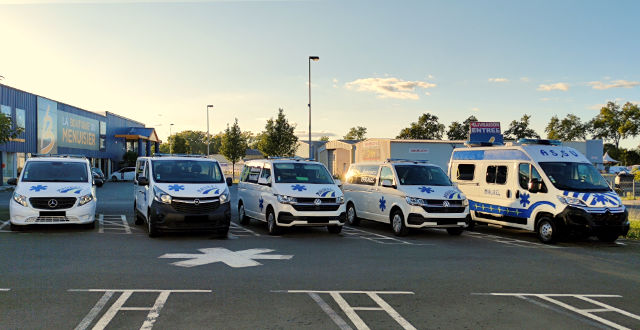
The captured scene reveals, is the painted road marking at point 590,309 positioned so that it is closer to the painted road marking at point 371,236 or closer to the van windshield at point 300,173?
the painted road marking at point 371,236

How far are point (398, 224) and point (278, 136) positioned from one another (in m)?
38.0

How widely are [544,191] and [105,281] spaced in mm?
10046

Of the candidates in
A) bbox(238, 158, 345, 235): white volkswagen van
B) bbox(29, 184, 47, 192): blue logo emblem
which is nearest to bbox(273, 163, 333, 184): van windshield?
bbox(238, 158, 345, 235): white volkswagen van

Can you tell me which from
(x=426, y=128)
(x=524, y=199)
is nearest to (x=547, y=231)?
(x=524, y=199)

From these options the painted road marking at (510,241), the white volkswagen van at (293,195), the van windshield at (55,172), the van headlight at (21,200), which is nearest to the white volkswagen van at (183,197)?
the white volkswagen van at (293,195)

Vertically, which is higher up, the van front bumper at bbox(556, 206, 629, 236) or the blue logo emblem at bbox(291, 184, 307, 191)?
the blue logo emblem at bbox(291, 184, 307, 191)

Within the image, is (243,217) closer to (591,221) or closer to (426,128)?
(591,221)

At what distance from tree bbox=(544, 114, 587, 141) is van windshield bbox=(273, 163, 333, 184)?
108 metres

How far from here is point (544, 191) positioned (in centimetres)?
1297

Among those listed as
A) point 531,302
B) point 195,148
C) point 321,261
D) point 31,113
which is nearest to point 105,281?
point 321,261

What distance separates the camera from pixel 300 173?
45.8 ft

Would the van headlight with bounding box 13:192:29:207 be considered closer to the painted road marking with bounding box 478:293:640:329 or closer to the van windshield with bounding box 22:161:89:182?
the van windshield with bounding box 22:161:89:182

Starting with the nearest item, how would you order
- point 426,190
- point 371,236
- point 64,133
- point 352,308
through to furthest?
1. point 352,308
2. point 426,190
3. point 371,236
4. point 64,133

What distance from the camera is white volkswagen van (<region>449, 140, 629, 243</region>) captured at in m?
12.3
